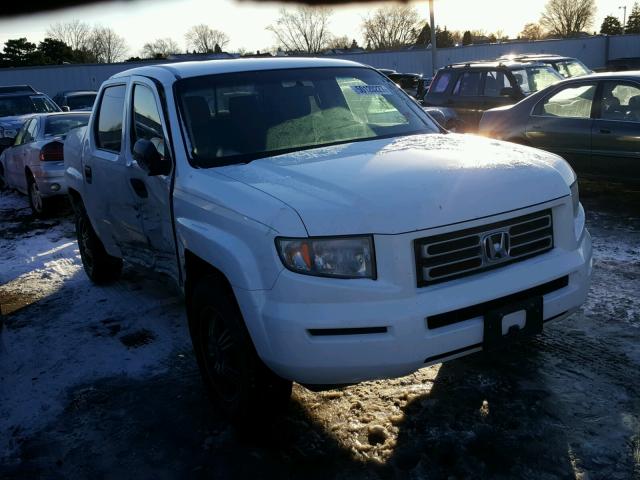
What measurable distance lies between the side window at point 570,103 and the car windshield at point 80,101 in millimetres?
Result: 14518

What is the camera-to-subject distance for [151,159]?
360 centimetres

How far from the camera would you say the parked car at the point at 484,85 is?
11242mm

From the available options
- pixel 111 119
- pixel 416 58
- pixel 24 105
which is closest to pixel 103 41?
pixel 111 119

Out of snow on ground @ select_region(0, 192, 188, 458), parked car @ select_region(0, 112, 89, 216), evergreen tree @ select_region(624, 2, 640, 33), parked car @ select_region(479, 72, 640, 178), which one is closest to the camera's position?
snow on ground @ select_region(0, 192, 188, 458)

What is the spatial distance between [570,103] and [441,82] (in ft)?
14.4

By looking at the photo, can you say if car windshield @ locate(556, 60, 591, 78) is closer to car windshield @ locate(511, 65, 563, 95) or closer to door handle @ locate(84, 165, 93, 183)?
car windshield @ locate(511, 65, 563, 95)

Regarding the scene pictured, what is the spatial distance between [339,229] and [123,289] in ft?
12.1

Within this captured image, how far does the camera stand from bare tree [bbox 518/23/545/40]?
7712 centimetres

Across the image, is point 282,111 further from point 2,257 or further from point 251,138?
point 2,257

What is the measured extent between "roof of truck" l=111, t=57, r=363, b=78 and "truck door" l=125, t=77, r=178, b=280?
15cm

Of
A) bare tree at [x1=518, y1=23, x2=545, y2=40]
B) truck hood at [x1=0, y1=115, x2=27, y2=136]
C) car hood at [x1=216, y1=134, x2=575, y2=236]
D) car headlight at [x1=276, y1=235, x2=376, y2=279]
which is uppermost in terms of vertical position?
car hood at [x1=216, y1=134, x2=575, y2=236]

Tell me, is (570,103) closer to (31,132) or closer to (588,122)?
(588,122)

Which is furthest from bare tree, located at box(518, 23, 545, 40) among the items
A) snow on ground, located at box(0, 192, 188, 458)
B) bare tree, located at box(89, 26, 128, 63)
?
snow on ground, located at box(0, 192, 188, 458)

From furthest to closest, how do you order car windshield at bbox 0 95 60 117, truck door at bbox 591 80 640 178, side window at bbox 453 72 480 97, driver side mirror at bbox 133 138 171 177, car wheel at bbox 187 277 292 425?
car windshield at bbox 0 95 60 117 → side window at bbox 453 72 480 97 → truck door at bbox 591 80 640 178 → driver side mirror at bbox 133 138 171 177 → car wheel at bbox 187 277 292 425
